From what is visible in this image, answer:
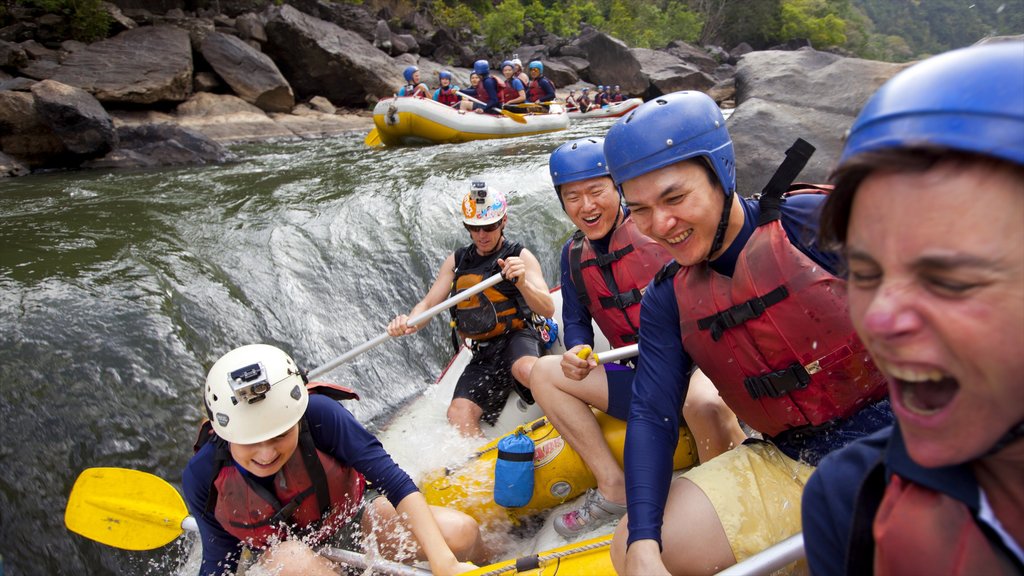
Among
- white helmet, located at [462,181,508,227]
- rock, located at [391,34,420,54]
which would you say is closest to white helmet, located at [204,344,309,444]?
white helmet, located at [462,181,508,227]

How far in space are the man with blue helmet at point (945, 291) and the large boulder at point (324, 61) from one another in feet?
67.4

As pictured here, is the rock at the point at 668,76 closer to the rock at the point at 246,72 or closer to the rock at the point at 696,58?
the rock at the point at 696,58

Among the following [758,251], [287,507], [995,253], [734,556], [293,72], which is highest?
[995,253]

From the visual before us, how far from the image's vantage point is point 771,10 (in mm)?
44688

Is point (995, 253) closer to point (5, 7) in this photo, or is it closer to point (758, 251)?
point (758, 251)

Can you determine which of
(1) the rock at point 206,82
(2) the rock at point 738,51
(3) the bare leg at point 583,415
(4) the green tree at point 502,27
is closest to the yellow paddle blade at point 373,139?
(1) the rock at point 206,82

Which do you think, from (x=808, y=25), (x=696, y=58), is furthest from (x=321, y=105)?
(x=808, y=25)

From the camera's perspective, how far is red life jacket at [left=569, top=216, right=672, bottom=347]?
337 cm

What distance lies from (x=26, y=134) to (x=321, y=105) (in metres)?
9.37

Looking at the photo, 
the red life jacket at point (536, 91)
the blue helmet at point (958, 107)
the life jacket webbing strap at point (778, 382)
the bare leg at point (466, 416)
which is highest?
the blue helmet at point (958, 107)

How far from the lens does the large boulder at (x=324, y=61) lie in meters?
19.6

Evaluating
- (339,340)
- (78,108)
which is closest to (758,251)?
(339,340)

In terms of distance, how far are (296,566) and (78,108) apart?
1034cm

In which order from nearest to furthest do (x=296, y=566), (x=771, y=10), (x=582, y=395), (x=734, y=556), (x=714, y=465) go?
(x=734, y=556)
(x=714, y=465)
(x=296, y=566)
(x=582, y=395)
(x=771, y=10)
